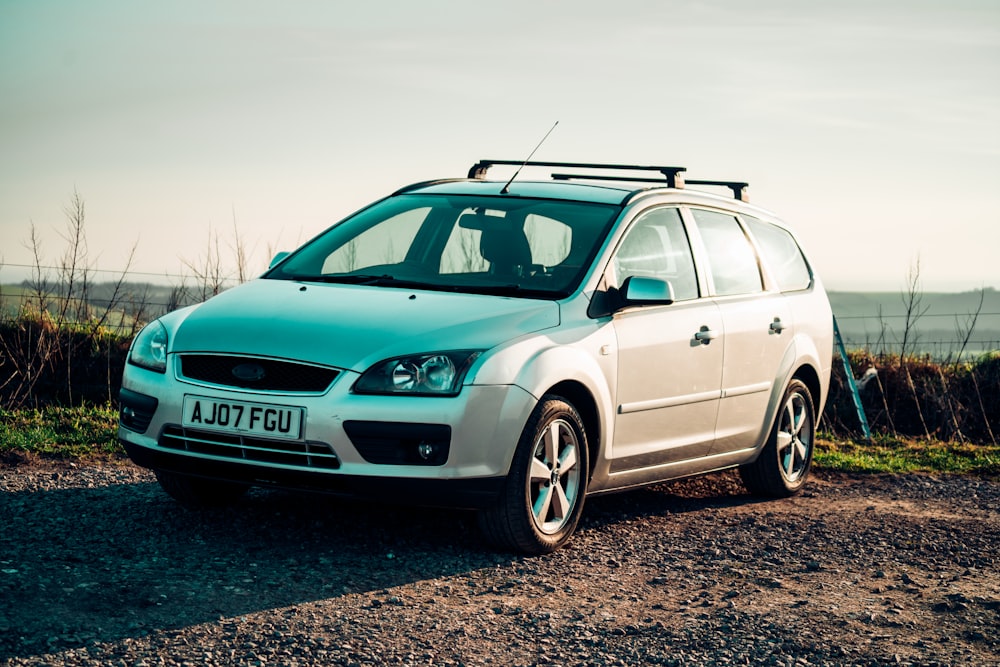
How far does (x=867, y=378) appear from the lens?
48.9 feet

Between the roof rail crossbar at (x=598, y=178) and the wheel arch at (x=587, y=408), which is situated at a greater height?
the roof rail crossbar at (x=598, y=178)

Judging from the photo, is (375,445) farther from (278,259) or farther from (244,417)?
(278,259)

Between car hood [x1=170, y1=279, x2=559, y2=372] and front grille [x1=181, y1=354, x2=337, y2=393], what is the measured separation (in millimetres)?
43

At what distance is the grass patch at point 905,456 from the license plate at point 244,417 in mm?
6043

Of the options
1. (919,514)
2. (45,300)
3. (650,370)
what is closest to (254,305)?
(650,370)

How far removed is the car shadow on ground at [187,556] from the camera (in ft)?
16.3

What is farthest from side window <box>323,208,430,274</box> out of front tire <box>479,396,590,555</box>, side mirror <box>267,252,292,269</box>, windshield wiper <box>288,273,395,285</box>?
front tire <box>479,396,590,555</box>

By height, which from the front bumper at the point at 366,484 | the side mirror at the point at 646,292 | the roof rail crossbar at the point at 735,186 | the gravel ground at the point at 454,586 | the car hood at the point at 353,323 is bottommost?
the gravel ground at the point at 454,586

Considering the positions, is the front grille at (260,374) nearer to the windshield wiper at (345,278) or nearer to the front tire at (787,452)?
the windshield wiper at (345,278)

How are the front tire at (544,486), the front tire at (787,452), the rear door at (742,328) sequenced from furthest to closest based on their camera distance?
the front tire at (787,452) < the rear door at (742,328) < the front tire at (544,486)

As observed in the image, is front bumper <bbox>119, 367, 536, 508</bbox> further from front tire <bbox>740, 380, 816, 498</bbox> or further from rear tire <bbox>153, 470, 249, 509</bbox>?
front tire <bbox>740, 380, 816, 498</bbox>

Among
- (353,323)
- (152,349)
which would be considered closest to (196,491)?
(152,349)

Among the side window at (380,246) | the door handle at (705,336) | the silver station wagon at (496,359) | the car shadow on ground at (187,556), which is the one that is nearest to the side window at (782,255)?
the silver station wagon at (496,359)

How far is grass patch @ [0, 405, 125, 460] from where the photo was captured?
898 cm
